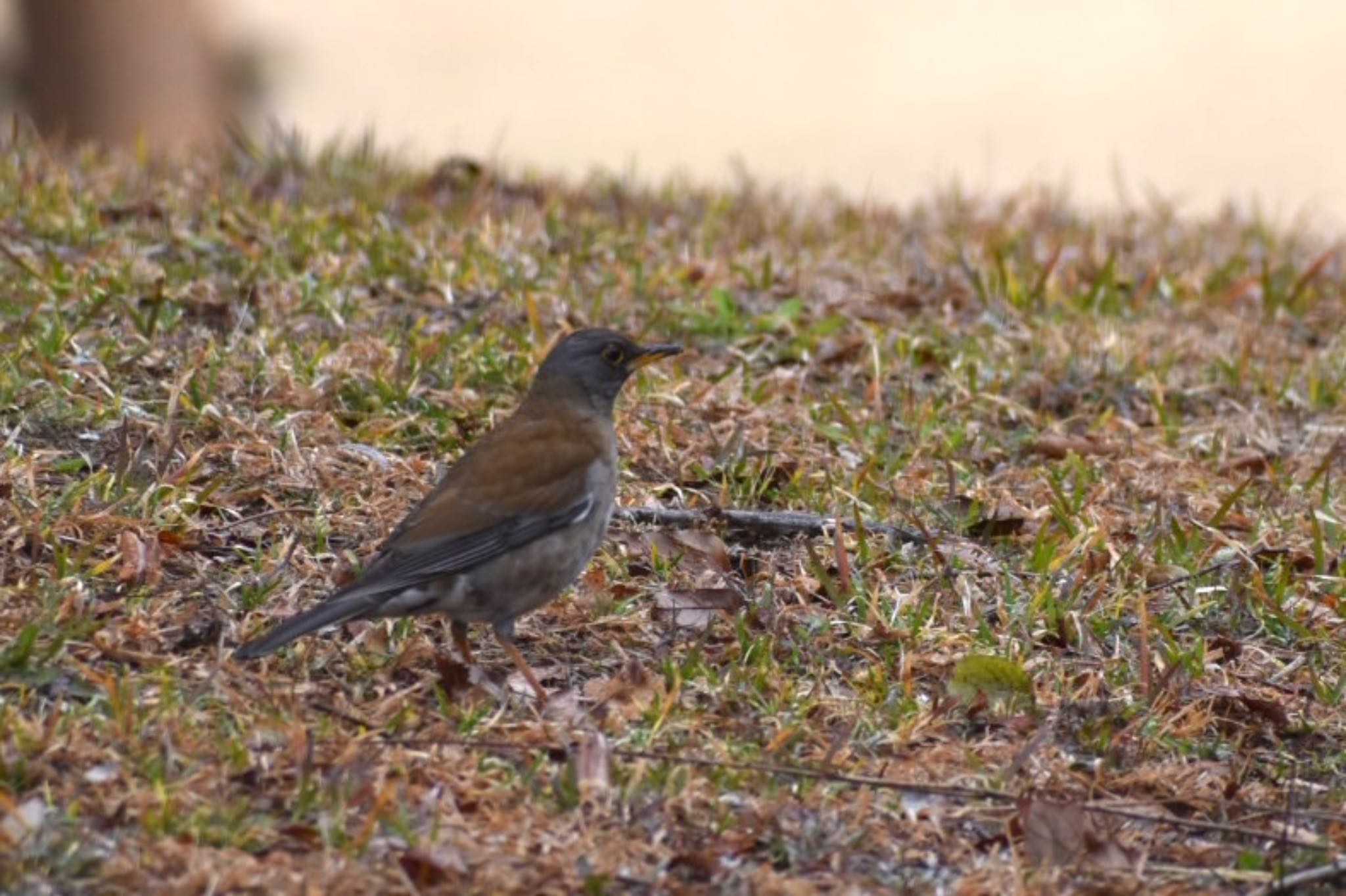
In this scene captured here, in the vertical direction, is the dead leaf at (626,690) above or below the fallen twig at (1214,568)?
below

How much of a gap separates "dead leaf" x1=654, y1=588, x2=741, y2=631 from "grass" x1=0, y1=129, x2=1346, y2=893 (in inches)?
1.0

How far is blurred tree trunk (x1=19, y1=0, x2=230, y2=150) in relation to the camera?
1457 centimetres

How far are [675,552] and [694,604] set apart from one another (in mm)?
382

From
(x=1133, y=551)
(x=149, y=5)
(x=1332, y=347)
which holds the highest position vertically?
(x=149, y=5)

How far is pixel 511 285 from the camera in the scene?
8.52 meters

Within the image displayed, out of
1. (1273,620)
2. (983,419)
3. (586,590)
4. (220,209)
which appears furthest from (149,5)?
(1273,620)

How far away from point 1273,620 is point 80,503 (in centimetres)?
386

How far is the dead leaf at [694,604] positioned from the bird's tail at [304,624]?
1249 mm

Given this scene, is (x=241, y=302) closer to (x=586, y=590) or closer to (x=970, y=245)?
(x=586, y=590)

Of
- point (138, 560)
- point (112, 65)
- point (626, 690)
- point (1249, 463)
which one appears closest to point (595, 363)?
point (626, 690)

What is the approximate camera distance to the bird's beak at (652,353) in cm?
641

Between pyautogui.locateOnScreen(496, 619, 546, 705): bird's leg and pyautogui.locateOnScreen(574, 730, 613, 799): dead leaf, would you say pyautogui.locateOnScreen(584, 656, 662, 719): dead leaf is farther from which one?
pyautogui.locateOnScreen(574, 730, 613, 799): dead leaf

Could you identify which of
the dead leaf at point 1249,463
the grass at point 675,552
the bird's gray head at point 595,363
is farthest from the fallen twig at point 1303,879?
the dead leaf at point 1249,463

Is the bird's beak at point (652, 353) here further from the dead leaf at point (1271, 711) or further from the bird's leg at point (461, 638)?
the dead leaf at point (1271, 711)
